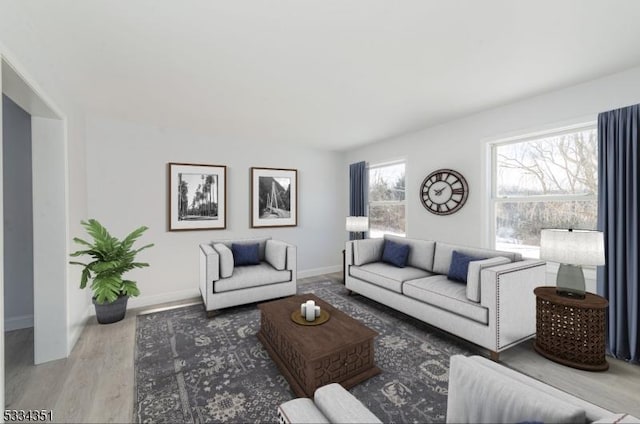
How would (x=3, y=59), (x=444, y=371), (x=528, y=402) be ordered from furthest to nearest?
1. (x=444, y=371)
2. (x=3, y=59)
3. (x=528, y=402)

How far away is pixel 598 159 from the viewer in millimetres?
2547

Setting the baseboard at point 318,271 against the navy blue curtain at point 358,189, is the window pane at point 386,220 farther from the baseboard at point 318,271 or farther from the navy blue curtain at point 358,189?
the baseboard at point 318,271

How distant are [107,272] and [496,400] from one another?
3.61 m

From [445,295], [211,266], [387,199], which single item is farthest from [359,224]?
[211,266]

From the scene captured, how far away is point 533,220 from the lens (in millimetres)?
3166

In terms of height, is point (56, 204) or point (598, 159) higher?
point (598, 159)

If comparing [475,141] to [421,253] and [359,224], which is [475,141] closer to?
[421,253]

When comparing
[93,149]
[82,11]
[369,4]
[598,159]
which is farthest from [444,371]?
[93,149]

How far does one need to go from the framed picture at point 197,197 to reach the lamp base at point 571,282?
4.18 m

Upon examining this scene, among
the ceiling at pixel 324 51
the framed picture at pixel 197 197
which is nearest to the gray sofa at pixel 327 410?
the ceiling at pixel 324 51

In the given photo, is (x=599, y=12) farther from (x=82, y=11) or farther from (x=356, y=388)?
(x=82, y=11)

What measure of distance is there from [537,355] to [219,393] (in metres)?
2.66

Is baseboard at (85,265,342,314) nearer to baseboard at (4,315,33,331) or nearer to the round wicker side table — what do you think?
baseboard at (4,315,33,331)

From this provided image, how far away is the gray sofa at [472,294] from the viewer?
7.57 feet
